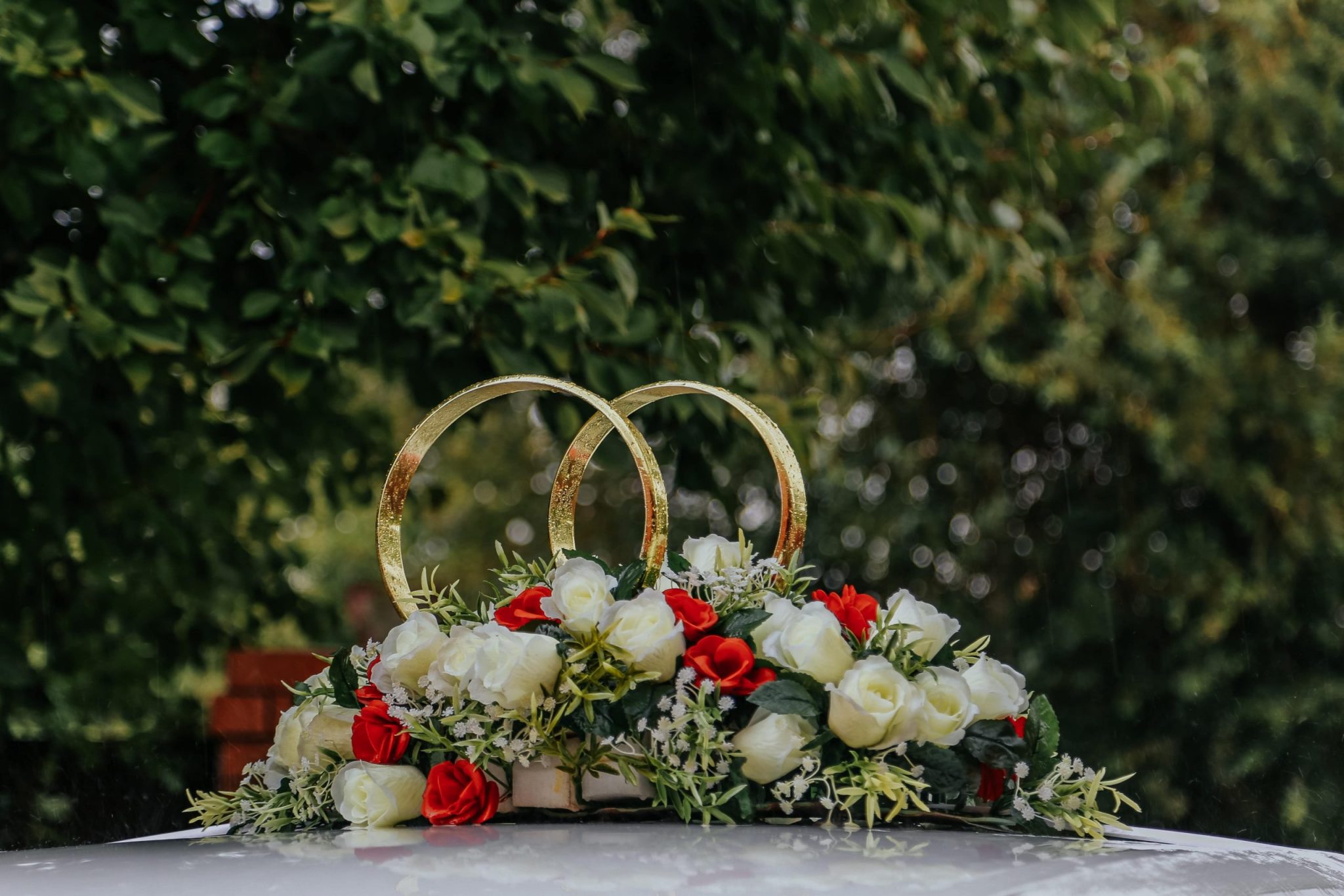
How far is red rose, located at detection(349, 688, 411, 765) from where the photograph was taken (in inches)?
56.9

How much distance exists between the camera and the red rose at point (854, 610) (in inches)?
57.9

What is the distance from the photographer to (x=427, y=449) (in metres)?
1.60

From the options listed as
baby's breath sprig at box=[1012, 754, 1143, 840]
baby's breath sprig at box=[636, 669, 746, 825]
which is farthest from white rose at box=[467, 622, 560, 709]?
baby's breath sprig at box=[1012, 754, 1143, 840]

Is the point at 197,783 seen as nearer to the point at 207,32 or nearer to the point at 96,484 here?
the point at 96,484

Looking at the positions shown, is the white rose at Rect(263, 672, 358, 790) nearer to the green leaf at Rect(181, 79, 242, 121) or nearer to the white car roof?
the white car roof

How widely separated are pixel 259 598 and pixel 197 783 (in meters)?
0.67

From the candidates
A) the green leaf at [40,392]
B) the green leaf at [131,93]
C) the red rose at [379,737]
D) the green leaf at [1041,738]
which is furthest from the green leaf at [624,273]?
the green leaf at [1041,738]

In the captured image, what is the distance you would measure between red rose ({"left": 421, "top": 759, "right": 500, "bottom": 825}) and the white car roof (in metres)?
0.03

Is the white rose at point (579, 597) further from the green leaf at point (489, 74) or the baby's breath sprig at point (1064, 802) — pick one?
the green leaf at point (489, 74)

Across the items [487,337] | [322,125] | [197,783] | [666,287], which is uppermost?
[322,125]

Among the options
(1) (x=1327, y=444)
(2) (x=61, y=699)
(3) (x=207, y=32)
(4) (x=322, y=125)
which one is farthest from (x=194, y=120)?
(1) (x=1327, y=444)

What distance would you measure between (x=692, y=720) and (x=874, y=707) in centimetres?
18

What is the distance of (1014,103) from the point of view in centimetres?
364

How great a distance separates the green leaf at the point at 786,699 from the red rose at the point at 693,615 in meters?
0.09
